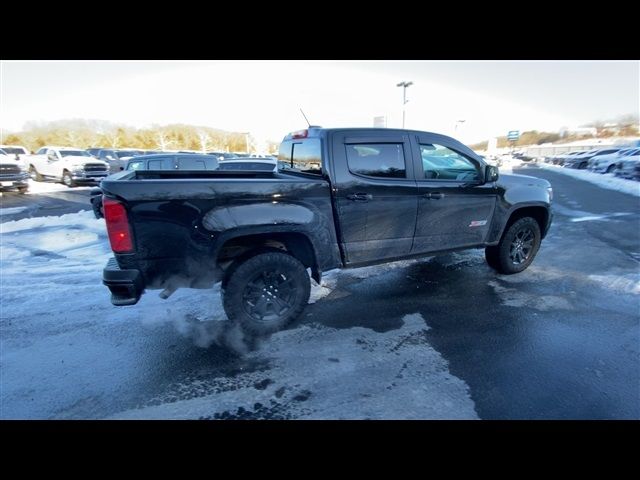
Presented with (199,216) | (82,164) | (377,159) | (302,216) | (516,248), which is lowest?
(516,248)

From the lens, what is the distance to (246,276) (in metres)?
3.11

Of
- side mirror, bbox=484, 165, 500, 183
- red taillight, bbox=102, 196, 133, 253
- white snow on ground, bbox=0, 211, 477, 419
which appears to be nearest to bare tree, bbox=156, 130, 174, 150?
white snow on ground, bbox=0, 211, 477, 419

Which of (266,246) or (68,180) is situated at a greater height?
(68,180)

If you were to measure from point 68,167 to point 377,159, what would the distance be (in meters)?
18.8

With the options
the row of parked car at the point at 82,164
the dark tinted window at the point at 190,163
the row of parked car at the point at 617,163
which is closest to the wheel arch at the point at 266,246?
the row of parked car at the point at 82,164

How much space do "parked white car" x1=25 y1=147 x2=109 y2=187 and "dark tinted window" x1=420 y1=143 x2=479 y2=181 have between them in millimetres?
16481

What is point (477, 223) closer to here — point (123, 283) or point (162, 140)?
point (123, 283)

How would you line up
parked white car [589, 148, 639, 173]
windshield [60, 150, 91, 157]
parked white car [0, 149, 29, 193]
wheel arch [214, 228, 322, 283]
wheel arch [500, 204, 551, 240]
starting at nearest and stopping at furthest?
wheel arch [214, 228, 322, 283], wheel arch [500, 204, 551, 240], parked white car [0, 149, 29, 193], windshield [60, 150, 91, 157], parked white car [589, 148, 639, 173]

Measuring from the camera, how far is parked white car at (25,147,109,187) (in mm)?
15952

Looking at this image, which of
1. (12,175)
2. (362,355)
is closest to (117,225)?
(362,355)

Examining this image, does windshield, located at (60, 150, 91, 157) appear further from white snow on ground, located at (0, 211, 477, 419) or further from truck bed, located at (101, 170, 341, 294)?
truck bed, located at (101, 170, 341, 294)

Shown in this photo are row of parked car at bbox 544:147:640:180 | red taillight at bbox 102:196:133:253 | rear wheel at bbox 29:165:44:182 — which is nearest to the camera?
red taillight at bbox 102:196:133:253

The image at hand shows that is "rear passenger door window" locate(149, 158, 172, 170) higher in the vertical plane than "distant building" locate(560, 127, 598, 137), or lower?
lower

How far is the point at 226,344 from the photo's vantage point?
3.09 meters
